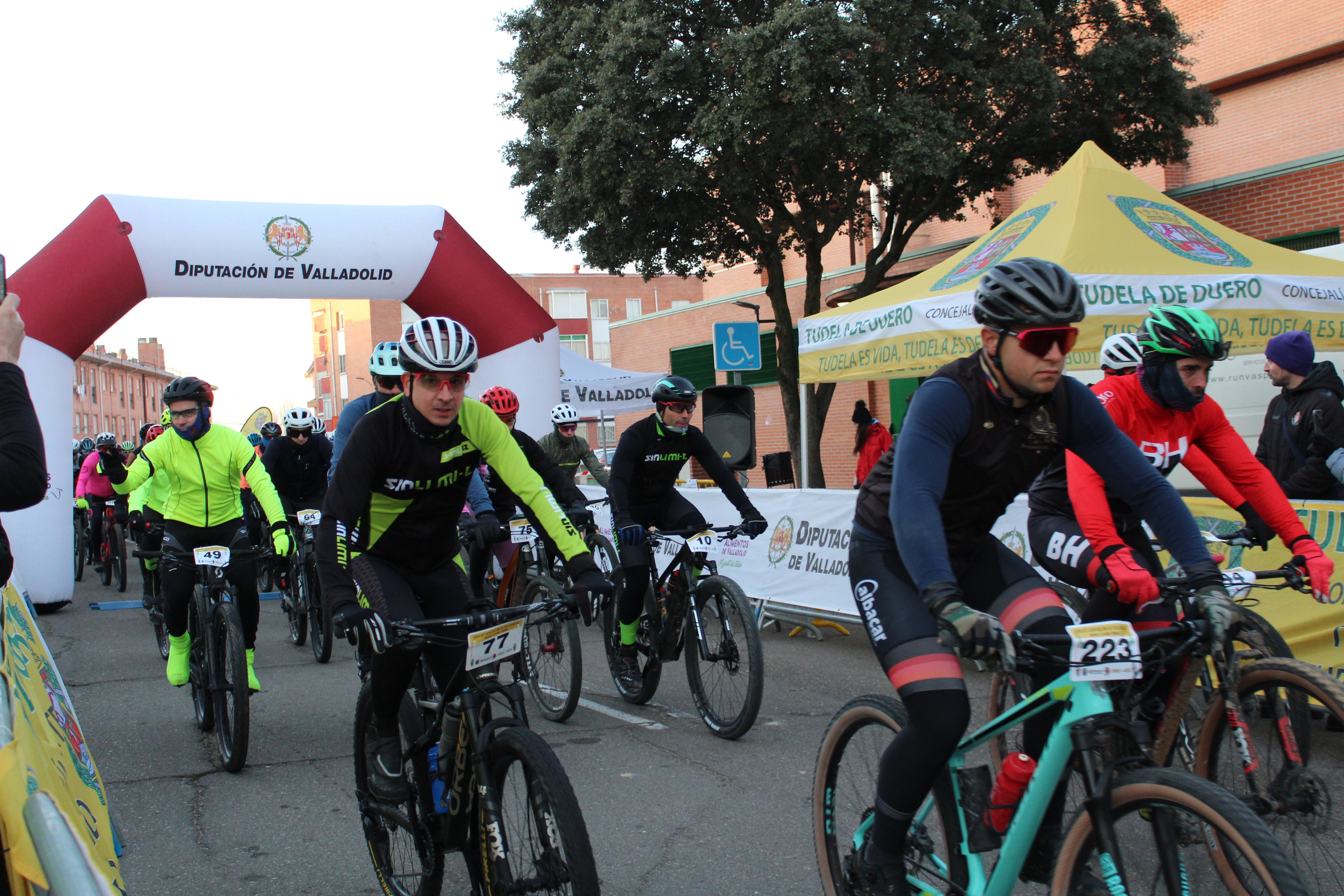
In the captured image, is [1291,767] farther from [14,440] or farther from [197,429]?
[197,429]

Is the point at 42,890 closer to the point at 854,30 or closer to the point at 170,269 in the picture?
the point at 170,269

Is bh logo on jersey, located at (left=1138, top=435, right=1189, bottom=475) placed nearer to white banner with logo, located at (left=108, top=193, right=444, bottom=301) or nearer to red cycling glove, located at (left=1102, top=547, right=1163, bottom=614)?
red cycling glove, located at (left=1102, top=547, right=1163, bottom=614)

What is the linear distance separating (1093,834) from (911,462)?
974 mm

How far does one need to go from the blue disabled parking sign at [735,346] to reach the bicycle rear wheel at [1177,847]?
9419 mm

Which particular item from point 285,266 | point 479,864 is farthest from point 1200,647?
point 285,266

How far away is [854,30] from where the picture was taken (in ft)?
53.2

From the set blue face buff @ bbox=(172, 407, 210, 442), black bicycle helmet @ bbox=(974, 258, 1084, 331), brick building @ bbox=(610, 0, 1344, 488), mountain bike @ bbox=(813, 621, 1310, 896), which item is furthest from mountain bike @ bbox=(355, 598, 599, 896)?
brick building @ bbox=(610, 0, 1344, 488)

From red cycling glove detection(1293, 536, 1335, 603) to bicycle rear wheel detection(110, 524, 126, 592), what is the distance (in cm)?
1421

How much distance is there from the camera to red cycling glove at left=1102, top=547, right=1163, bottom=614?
3547mm

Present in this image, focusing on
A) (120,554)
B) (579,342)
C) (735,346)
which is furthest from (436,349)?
(579,342)

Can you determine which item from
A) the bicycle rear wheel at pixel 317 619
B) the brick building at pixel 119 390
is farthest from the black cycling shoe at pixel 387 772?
the brick building at pixel 119 390

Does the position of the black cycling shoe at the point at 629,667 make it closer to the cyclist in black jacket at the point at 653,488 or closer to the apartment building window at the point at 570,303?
the cyclist in black jacket at the point at 653,488

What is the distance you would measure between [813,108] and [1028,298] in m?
15.0

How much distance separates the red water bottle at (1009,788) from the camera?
264 centimetres
